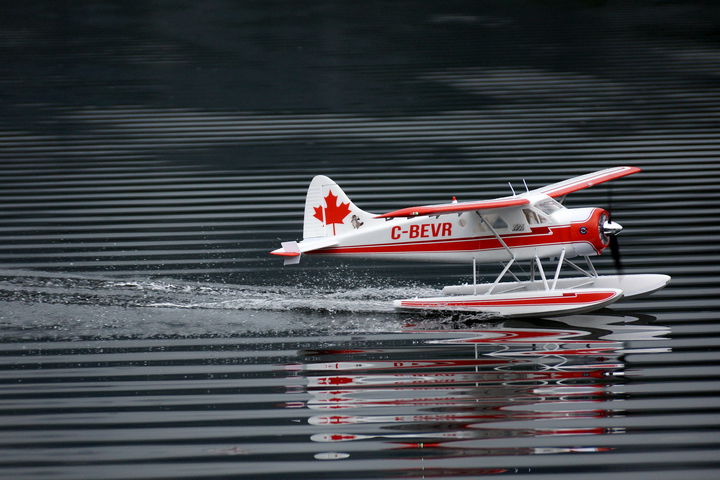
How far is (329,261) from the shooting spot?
8.79m

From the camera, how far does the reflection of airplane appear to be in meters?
4.72

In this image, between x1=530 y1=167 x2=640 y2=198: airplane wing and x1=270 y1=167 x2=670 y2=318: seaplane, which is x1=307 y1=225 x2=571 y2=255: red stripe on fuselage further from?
x1=530 y1=167 x2=640 y2=198: airplane wing

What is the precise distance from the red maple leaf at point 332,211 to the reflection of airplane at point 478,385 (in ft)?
5.23

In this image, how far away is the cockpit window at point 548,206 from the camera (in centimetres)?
730

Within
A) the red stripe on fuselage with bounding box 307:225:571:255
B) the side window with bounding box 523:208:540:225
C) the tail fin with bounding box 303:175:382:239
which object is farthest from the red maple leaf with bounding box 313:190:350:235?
the side window with bounding box 523:208:540:225

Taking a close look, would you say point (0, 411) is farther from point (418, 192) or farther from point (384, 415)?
point (418, 192)

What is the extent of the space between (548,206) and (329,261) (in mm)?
2677

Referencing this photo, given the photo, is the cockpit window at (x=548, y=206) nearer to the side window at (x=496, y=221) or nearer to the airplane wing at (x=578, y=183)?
the airplane wing at (x=578, y=183)

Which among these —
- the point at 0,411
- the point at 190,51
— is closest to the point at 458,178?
the point at 0,411

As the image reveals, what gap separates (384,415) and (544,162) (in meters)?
7.00

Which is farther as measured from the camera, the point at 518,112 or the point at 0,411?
the point at 518,112

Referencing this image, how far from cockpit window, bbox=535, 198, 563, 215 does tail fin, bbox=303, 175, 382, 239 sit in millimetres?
1624

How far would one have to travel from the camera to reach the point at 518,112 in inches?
517

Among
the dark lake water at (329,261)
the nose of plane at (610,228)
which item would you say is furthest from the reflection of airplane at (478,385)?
the nose of plane at (610,228)
